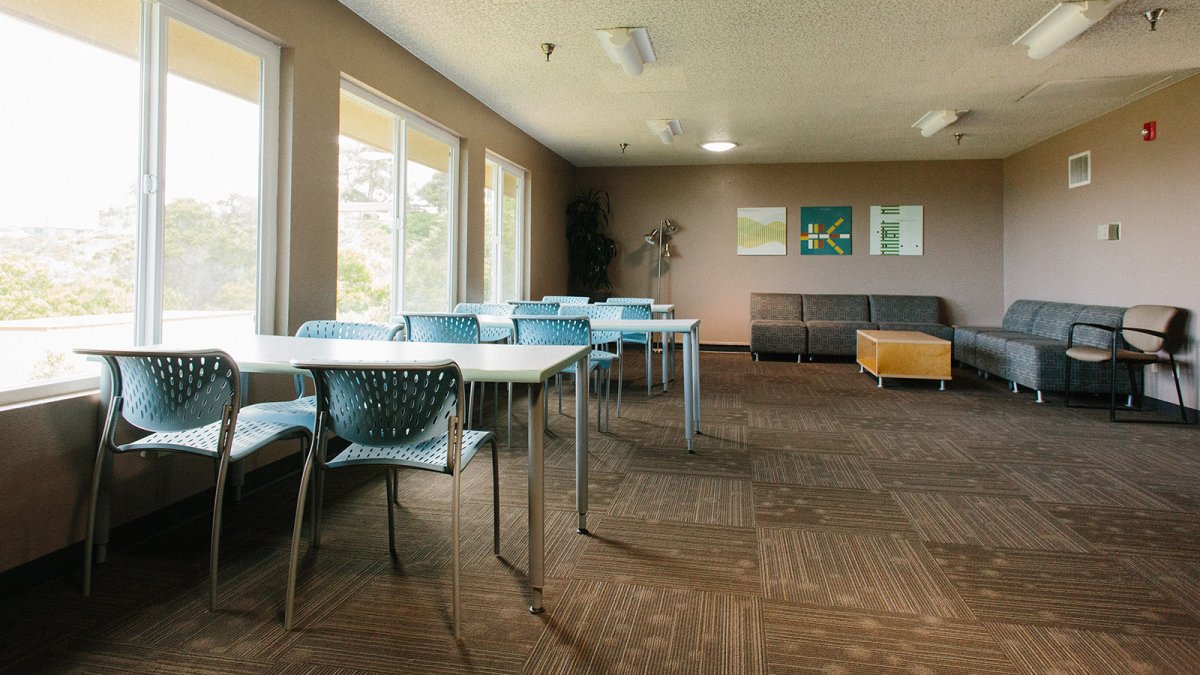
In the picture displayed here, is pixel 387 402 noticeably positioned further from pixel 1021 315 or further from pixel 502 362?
pixel 1021 315

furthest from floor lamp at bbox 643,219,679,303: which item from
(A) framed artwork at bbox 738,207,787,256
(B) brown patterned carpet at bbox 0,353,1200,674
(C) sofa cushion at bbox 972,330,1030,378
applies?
(B) brown patterned carpet at bbox 0,353,1200,674

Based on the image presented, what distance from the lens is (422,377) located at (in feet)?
5.56

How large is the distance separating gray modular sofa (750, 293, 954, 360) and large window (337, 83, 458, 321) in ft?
14.2

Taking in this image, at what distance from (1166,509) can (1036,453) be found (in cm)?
90

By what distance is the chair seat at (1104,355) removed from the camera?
457 cm

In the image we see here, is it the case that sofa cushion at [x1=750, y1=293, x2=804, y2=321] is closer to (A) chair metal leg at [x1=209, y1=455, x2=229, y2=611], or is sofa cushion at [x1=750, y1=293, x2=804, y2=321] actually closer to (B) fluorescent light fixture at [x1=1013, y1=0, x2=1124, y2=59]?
(B) fluorescent light fixture at [x1=1013, y1=0, x2=1124, y2=59]

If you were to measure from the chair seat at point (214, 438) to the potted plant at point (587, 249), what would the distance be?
21.8 ft

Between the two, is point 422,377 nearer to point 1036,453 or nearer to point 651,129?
point 1036,453

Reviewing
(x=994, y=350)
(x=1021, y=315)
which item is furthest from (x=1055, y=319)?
(x=1021, y=315)

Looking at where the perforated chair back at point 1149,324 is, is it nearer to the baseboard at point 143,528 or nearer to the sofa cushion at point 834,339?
the sofa cushion at point 834,339

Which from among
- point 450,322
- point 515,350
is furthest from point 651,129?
point 515,350

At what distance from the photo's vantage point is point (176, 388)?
1.90m

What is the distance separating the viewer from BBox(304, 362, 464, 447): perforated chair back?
1.69 metres

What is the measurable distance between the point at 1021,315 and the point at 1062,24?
13.6 ft
